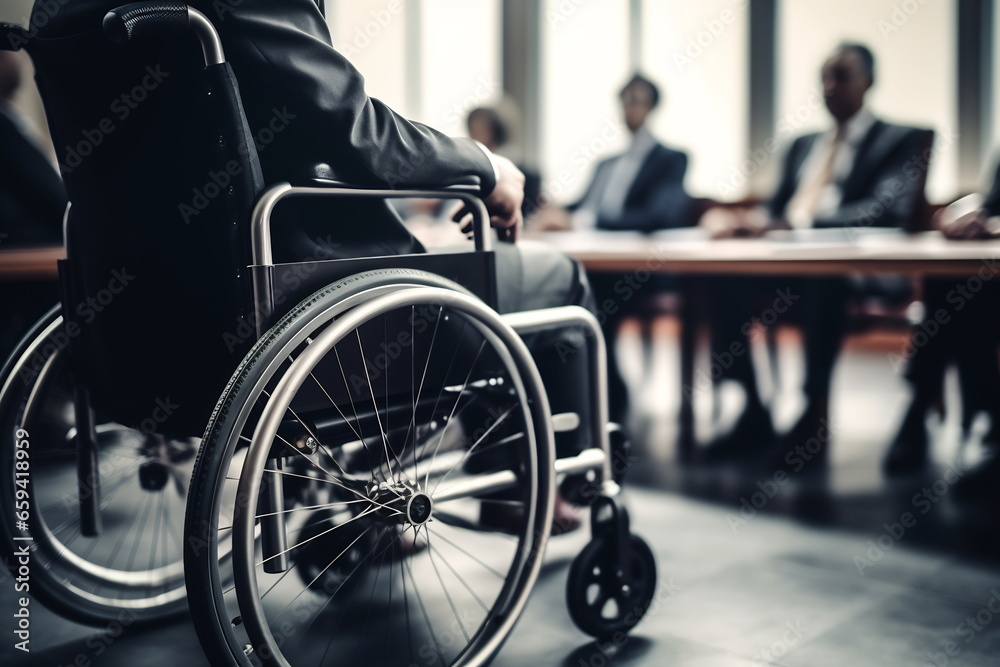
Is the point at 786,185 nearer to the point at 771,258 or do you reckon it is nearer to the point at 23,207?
the point at 771,258

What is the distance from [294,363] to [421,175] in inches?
13.4

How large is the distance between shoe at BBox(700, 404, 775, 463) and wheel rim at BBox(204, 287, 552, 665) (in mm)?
981

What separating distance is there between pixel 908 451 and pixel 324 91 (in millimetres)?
2103

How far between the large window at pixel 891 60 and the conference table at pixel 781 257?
2.70 m

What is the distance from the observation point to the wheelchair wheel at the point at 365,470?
95 cm

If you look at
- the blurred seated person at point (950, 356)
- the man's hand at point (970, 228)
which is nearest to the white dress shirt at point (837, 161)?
the blurred seated person at point (950, 356)

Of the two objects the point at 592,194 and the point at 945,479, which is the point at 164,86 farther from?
the point at 592,194

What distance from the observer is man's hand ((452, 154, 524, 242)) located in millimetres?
1353

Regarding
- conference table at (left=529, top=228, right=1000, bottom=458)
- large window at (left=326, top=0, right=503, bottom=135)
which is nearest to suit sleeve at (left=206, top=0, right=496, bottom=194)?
conference table at (left=529, top=228, right=1000, bottom=458)

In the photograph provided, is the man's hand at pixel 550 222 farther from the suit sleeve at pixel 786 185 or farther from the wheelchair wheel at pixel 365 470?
the wheelchair wheel at pixel 365 470

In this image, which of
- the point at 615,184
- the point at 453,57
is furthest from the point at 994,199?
the point at 453,57

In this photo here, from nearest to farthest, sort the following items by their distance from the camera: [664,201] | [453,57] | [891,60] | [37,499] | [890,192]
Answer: [37,499]
[890,192]
[664,201]
[891,60]
[453,57]

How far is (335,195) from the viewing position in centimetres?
110

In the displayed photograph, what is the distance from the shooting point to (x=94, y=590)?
1.46 metres
